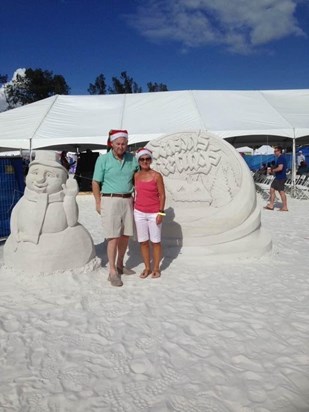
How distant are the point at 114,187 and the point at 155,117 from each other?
8465 millimetres

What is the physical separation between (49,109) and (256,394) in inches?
462

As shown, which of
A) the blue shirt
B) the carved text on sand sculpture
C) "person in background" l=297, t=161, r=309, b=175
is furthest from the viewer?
"person in background" l=297, t=161, r=309, b=175

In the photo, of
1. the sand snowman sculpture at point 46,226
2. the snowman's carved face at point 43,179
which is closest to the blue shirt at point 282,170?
the sand snowman sculpture at point 46,226

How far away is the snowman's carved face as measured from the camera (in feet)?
12.0

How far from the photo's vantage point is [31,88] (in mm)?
43094

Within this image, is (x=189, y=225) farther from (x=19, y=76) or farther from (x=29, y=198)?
(x=19, y=76)

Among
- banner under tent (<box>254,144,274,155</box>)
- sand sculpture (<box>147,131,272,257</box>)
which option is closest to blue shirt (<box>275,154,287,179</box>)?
sand sculpture (<box>147,131,272,257</box>)

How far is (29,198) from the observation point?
368cm

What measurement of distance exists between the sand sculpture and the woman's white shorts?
89 centimetres

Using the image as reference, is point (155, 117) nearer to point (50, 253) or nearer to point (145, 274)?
point (145, 274)

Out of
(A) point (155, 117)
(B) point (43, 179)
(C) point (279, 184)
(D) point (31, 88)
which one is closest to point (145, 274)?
(B) point (43, 179)

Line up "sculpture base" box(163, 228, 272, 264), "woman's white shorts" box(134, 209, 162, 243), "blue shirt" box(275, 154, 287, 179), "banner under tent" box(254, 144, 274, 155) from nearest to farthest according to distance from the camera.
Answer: "woman's white shorts" box(134, 209, 162, 243) < "sculpture base" box(163, 228, 272, 264) < "blue shirt" box(275, 154, 287, 179) < "banner under tent" box(254, 144, 274, 155)

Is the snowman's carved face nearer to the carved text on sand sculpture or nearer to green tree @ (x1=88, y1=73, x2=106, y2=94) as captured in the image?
the carved text on sand sculpture

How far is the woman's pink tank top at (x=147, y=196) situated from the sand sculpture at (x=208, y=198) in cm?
101
